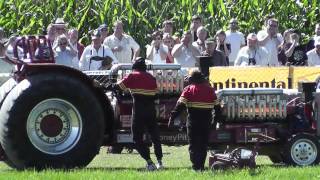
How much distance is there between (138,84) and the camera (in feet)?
52.1

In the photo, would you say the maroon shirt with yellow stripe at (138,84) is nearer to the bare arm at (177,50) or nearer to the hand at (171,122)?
the hand at (171,122)

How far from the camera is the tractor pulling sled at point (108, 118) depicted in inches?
606

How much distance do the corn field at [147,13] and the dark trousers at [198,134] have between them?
1059cm

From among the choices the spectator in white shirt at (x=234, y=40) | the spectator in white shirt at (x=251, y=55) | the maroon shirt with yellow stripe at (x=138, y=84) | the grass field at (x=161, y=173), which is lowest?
the grass field at (x=161, y=173)

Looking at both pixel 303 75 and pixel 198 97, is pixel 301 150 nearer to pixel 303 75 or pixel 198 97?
pixel 303 75

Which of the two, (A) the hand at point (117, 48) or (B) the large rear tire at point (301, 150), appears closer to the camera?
(B) the large rear tire at point (301, 150)

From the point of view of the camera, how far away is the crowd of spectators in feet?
63.0

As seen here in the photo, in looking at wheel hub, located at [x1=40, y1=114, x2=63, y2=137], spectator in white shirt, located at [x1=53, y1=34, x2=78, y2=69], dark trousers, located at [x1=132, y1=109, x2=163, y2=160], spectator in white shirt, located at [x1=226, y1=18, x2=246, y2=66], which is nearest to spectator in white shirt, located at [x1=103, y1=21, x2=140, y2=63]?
spectator in white shirt, located at [x1=53, y1=34, x2=78, y2=69]

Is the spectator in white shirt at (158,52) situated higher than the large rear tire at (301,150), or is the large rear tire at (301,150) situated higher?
the spectator in white shirt at (158,52)

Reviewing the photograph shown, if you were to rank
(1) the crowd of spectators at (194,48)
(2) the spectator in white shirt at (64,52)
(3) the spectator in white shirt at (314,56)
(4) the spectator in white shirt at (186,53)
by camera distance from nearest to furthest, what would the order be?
(2) the spectator in white shirt at (64,52) < (1) the crowd of spectators at (194,48) < (4) the spectator in white shirt at (186,53) < (3) the spectator in white shirt at (314,56)

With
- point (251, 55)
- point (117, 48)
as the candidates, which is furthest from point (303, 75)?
point (117, 48)

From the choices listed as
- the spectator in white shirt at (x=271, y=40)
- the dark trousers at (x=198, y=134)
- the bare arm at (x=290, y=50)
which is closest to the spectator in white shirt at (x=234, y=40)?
the spectator in white shirt at (x=271, y=40)

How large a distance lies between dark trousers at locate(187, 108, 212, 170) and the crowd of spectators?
11.2 feet

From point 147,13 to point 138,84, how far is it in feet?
36.5
